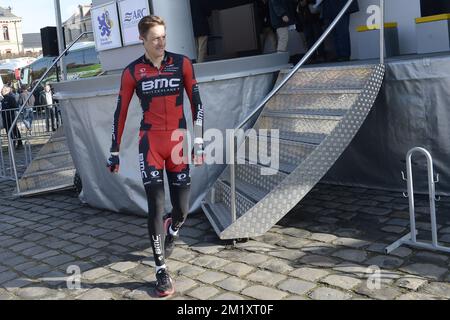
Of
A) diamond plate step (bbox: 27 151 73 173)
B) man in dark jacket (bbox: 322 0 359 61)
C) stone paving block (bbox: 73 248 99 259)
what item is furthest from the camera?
diamond plate step (bbox: 27 151 73 173)

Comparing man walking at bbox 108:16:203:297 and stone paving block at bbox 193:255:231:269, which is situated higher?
man walking at bbox 108:16:203:297

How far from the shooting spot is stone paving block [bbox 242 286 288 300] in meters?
3.82

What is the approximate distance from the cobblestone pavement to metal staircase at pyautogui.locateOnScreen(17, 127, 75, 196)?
169 cm

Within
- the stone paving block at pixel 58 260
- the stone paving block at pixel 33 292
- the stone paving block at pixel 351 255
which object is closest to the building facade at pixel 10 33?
the stone paving block at pixel 58 260

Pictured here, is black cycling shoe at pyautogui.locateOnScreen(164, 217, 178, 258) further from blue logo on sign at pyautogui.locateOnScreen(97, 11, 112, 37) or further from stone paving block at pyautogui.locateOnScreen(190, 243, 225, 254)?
blue logo on sign at pyautogui.locateOnScreen(97, 11, 112, 37)

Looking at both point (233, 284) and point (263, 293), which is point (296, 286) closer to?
point (263, 293)

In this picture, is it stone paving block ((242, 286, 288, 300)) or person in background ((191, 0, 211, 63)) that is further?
person in background ((191, 0, 211, 63))

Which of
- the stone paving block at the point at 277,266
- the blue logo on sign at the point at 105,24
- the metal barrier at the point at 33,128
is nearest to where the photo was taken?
the stone paving block at the point at 277,266

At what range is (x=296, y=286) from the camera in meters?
3.97

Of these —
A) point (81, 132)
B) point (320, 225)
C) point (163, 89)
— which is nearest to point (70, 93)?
point (81, 132)

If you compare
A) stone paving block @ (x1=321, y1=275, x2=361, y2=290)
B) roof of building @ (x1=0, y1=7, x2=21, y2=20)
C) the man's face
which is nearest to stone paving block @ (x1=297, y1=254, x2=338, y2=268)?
stone paving block @ (x1=321, y1=275, x2=361, y2=290)

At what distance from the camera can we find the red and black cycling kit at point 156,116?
414cm

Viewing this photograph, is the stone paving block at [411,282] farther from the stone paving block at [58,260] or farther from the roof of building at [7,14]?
the roof of building at [7,14]

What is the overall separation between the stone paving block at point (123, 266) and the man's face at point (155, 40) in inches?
72.7
